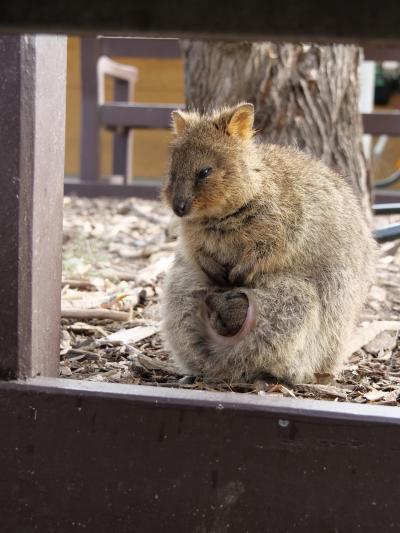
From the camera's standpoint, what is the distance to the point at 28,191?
2045 millimetres

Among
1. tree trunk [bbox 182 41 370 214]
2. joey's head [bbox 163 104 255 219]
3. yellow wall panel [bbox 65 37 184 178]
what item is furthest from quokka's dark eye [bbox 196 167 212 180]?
yellow wall panel [bbox 65 37 184 178]

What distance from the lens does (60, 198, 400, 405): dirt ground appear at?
10.0ft

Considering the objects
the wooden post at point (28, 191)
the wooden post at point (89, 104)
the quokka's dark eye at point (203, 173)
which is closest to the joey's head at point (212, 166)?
the quokka's dark eye at point (203, 173)

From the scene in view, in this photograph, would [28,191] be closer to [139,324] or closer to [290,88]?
[139,324]

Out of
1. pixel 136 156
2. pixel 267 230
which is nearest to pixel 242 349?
pixel 267 230

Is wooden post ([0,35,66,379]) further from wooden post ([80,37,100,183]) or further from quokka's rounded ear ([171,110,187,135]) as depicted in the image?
wooden post ([80,37,100,183])

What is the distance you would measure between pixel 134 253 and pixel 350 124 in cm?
176

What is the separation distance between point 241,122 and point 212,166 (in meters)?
0.25

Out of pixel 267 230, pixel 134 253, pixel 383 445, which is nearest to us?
pixel 383 445

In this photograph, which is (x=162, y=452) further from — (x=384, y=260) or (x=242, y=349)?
(x=384, y=260)

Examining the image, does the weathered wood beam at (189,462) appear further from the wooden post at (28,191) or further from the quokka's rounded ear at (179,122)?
the quokka's rounded ear at (179,122)

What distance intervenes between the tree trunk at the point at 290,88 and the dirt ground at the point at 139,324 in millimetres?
968

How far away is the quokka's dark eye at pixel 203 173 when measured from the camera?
304cm

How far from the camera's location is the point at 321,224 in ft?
9.96
